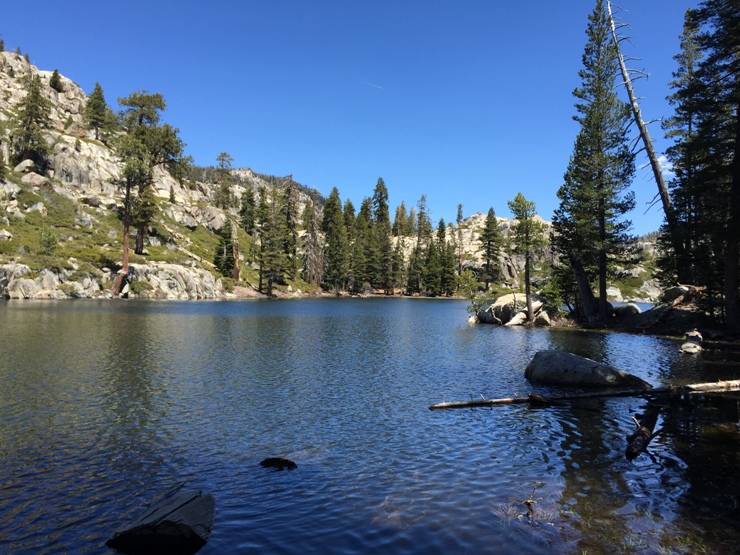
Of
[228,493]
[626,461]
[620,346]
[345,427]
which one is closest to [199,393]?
[345,427]

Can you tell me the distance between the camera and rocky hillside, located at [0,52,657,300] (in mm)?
74438

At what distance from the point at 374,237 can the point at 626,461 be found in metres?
145

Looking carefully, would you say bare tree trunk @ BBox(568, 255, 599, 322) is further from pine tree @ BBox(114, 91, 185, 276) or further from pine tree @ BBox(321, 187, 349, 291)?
pine tree @ BBox(321, 187, 349, 291)

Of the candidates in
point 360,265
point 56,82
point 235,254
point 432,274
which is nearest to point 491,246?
point 432,274

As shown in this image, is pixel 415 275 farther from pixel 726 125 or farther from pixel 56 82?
pixel 56 82

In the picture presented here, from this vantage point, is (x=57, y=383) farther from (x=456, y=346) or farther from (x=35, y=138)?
(x=35, y=138)

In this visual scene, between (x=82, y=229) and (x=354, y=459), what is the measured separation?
338 feet

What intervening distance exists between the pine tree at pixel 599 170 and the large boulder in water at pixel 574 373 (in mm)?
28638

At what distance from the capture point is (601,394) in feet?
62.1

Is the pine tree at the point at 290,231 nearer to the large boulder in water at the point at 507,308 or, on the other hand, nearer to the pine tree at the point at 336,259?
the pine tree at the point at 336,259

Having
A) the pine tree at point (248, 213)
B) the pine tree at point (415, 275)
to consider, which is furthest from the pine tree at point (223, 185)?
the pine tree at point (415, 275)

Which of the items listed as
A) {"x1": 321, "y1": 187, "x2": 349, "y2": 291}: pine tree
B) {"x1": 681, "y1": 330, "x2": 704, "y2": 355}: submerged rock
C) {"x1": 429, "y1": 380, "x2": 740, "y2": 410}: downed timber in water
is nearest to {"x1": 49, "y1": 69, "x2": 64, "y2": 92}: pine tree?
{"x1": 321, "y1": 187, "x2": 349, "y2": 291}: pine tree

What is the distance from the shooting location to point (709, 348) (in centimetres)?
3222

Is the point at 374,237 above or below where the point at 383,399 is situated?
above
